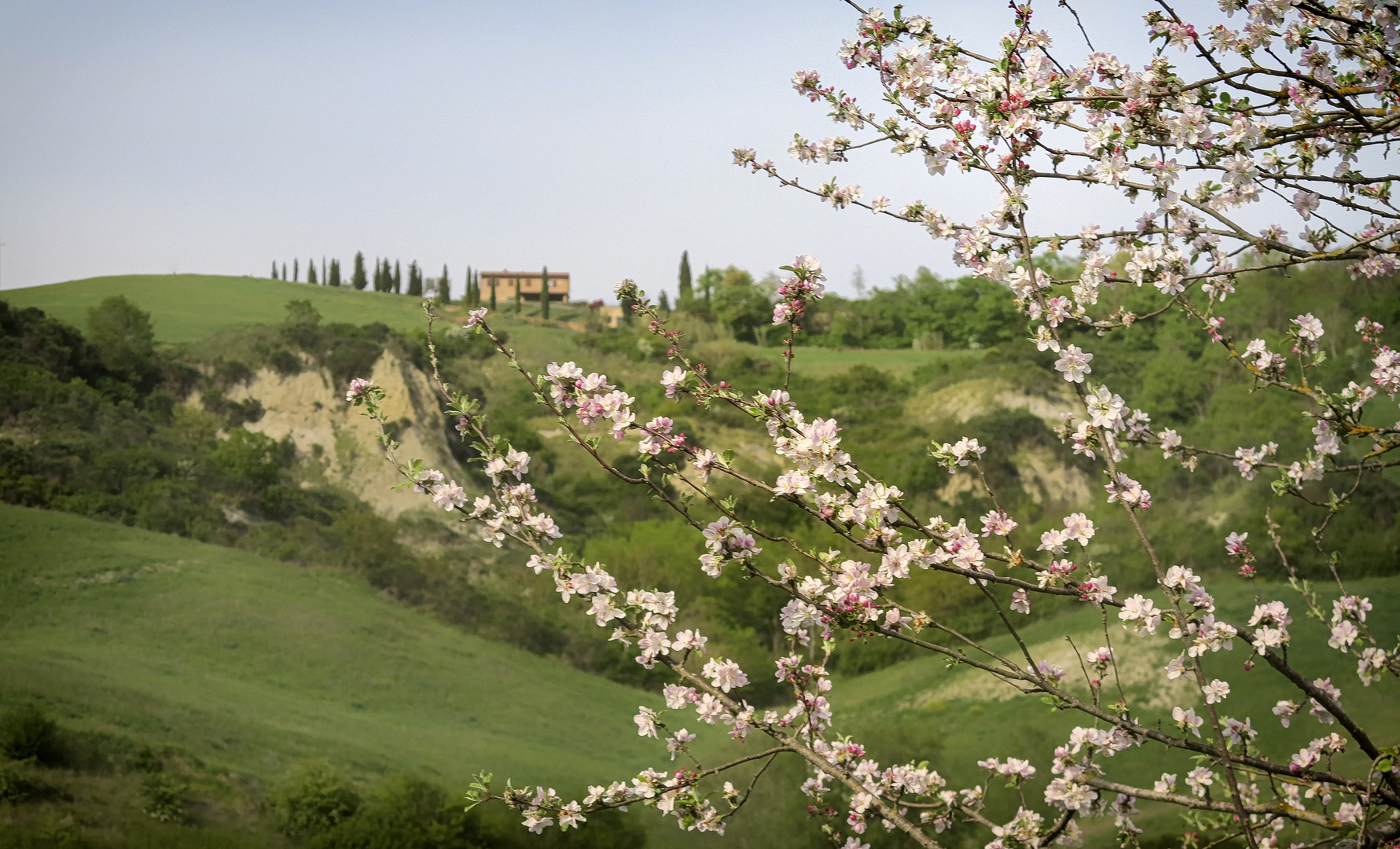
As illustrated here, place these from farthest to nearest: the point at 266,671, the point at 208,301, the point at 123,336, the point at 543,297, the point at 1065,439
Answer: the point at 543,297
the point at 208,301
the point at 123,336
the point at 266,671
the point at 1065,439

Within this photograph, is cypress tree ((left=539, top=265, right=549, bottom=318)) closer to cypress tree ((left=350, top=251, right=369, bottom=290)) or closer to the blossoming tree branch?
cypress tree ((left=350, top=251, right=369, bottom=290))

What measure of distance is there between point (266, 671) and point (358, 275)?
23.7 feet

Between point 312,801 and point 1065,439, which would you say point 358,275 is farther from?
point 1065,439

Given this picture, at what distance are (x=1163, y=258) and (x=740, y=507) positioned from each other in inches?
434

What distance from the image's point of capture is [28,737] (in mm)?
8570

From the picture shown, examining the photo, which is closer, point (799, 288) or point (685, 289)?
point (799, 288)

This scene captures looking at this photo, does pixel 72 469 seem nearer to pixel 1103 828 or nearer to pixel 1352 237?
pixel 1103 828

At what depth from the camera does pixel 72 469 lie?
11.6 metres

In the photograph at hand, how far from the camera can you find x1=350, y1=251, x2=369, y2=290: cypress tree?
1584 cm

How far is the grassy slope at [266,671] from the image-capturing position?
945cm

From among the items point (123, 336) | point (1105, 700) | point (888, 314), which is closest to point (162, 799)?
point (123, 336)

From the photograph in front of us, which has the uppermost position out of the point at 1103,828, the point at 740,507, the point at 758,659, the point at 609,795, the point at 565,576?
the point at 565,576

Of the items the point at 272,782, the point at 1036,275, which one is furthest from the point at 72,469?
the point at 1036,275

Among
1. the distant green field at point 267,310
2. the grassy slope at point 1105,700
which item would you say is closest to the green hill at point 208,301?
the distant green field at point 267,310
